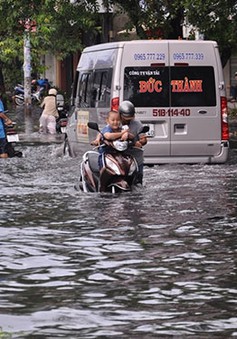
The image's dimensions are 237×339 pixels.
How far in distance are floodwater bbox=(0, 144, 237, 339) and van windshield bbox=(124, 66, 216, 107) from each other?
7.41 ft

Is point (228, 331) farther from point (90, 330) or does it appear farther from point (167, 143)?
point (167, 143)

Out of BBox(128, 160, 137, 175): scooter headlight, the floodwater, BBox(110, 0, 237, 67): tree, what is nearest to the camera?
the floodwater

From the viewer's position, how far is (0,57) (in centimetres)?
4903

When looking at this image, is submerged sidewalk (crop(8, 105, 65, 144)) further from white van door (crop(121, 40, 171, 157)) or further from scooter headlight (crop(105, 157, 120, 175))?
scooter headlight (crop(105, 157, 120, 175))

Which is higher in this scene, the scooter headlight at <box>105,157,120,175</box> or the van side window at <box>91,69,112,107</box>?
the van side window at <box>91,69,112,107</box>

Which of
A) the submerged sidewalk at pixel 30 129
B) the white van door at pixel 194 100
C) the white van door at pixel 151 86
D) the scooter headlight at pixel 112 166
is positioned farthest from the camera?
the submerged sidewalk at pixel 30 129

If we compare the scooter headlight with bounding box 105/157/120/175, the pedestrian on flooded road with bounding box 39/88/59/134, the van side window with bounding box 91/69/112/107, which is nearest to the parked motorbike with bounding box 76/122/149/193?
the scooter headlight with bounding box 105/157/120/175

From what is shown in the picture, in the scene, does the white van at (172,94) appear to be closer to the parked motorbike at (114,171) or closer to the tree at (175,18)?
the parked motorbike at (114,171)

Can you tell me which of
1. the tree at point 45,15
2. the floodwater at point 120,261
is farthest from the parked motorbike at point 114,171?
the tree at point 45,15

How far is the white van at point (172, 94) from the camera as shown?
19.8 m

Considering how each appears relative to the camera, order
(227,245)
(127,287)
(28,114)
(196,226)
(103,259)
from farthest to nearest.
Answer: (28,114)
(196,226)
(227,245)
(103,259)
(127,287)

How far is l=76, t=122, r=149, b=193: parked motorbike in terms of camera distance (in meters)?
16.1

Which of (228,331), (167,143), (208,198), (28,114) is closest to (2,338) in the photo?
(228,331)

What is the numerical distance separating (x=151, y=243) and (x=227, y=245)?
2.39 feet
